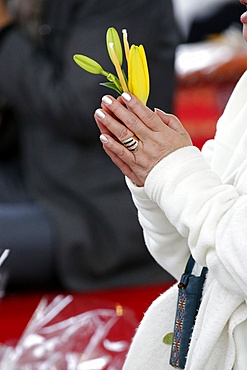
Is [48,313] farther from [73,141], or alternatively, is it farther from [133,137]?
[133,137]

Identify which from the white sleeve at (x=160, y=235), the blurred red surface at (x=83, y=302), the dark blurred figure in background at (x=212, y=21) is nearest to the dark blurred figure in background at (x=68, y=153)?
the blurred red surface at (x=83, y=302)

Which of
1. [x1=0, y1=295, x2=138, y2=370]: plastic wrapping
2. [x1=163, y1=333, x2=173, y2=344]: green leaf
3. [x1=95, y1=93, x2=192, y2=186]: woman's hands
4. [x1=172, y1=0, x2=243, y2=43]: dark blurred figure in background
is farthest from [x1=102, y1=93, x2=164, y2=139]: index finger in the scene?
[x1=172, y1=0, x2=243, y2=43]: dark blurred figure in background

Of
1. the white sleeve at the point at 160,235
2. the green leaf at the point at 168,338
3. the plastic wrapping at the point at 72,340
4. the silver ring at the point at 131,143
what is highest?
the silver ring at the point at 131,143

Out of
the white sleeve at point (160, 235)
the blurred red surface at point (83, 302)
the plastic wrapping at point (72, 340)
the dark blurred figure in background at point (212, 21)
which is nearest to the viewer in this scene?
the white sleeve at point (160, 235)

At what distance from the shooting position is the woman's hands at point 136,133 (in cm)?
90

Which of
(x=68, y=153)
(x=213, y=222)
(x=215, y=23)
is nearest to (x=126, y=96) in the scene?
(x=213, y=222)

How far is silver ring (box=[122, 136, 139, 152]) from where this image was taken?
91 centimetres

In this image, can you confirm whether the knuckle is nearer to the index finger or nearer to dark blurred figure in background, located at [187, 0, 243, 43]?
the index finger

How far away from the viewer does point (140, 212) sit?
1.02 m

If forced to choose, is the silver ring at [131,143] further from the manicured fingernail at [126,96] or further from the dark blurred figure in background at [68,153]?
the dark blurred figure in background at [68,153]

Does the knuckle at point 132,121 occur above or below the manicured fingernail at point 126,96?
below

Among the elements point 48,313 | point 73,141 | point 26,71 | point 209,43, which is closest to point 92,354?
point 48,313

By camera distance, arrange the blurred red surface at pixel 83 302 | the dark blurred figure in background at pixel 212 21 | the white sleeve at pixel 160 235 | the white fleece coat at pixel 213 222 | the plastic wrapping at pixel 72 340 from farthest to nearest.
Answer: the dark blurred figure in background at pixel 212 21 < the blurred red surface at pixel 83 302 < the plastic wrapping at pixel 72 340 < the white sleeve at pixel 160 235 < the white fleece coat at pixel 213 222

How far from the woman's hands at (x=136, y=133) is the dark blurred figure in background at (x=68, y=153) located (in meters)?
0.90
